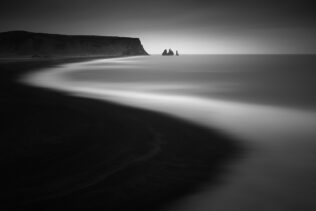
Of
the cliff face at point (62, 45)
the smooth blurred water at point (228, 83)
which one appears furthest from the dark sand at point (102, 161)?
the cliff face at point (62, 45)

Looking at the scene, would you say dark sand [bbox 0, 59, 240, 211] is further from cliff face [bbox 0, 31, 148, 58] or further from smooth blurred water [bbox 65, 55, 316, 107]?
cliff face [bbox 0, 31, 148, 58]

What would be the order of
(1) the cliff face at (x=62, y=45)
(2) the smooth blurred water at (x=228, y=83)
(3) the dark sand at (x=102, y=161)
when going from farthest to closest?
(1) the cliff face at (x=62, y=45), (2) the smooth blurred water at (x=228, y=83), (3) the dark sand at (x=102, y=161)

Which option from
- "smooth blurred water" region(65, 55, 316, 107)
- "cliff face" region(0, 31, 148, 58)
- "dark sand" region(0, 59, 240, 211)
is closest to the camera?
"dark sand" region(0, 59, 240, 211)

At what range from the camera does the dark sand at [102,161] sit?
3051mm

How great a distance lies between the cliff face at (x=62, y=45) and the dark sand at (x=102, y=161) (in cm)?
10381

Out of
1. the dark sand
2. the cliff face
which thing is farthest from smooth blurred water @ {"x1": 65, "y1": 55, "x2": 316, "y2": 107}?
the cliff face

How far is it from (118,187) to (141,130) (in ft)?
8.28

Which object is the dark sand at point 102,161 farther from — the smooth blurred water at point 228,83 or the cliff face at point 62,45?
the cliff face at point 62,45

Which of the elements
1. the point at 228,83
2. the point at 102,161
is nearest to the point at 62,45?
the point at 228,83

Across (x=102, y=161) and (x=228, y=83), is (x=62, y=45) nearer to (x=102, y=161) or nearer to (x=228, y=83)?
(x=228, y=83)

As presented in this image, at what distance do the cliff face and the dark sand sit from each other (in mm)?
103805

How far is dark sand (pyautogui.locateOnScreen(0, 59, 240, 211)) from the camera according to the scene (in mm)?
3051

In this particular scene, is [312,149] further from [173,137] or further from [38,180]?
[38,180]

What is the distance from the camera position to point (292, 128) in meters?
6.64
